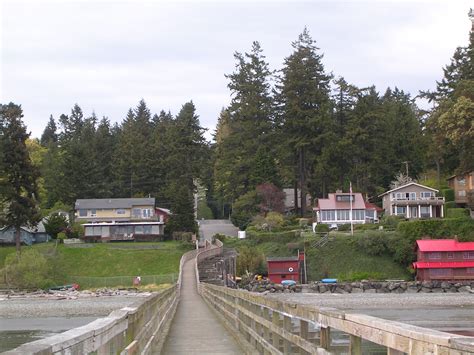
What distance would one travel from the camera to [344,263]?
59969 mm

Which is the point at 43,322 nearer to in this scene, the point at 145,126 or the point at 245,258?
the point at 245,258

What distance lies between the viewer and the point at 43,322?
4184 centimetres

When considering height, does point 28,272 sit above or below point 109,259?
below

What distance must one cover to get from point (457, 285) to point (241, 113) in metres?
38.7

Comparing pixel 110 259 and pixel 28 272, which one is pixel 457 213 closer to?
pixel 110 259

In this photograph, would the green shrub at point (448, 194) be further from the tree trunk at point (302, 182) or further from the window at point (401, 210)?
the tree trunk at point (302, 182)

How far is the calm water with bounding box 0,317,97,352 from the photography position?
1198 inches

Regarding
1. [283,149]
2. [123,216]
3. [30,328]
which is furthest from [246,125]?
[30,328]

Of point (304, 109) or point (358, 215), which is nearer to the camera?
point (358, 215)

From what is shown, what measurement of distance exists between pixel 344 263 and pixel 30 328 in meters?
30.4

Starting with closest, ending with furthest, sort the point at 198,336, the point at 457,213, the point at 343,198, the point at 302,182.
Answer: the point at 198,336 → the point at 457,213 → the point at 343,198 → the point at 302,182

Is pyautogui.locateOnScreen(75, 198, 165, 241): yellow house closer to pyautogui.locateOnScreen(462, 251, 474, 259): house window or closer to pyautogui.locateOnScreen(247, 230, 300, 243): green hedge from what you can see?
pyautogui.locateOnScreen(247, 230, 300, 243): green hedge

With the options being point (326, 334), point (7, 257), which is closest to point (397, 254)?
point (7, 257)

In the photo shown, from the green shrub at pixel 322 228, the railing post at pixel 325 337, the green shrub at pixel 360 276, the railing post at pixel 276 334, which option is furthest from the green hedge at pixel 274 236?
the railing post at pixel 325 337
